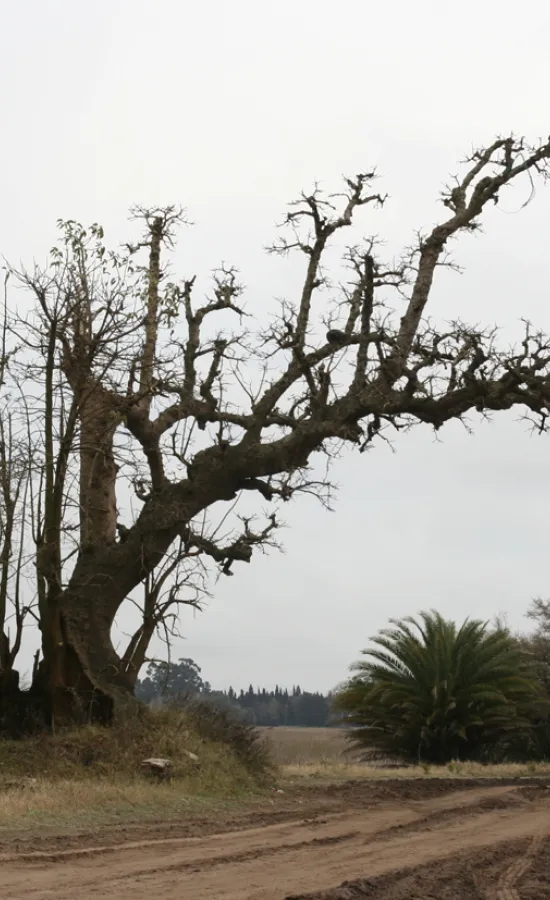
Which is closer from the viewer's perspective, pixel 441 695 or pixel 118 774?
pixel 118 774

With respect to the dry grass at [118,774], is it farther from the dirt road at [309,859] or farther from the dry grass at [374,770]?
the dry grass at [374,770]

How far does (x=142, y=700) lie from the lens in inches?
634

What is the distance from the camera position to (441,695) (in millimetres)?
24703

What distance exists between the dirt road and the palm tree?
12269mm

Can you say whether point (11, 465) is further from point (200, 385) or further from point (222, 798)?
point (222, 798)

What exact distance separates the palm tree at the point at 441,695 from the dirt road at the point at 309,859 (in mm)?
12269

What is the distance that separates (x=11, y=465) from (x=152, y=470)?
2429 mm

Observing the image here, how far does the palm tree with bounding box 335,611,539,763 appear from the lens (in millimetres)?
24594

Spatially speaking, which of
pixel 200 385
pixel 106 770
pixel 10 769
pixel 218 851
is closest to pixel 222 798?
pixel 106 770

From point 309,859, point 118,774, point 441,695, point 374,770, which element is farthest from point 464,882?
point 441,695

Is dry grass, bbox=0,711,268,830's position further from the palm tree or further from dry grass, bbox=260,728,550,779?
the palm tree

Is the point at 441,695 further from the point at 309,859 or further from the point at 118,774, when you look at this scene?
the point at 309,859

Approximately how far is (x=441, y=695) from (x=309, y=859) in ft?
55.1

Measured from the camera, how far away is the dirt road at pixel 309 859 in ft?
22.7
